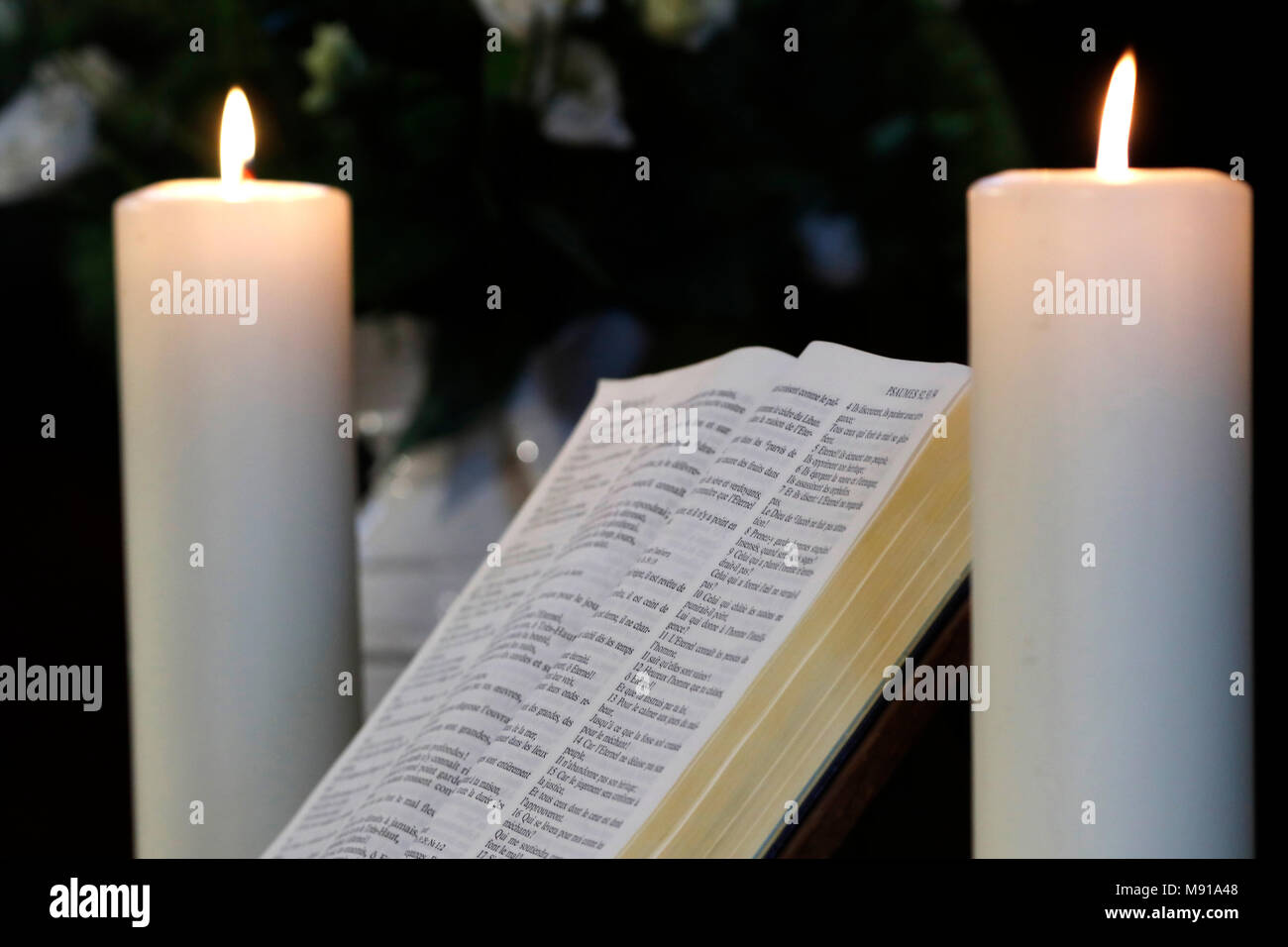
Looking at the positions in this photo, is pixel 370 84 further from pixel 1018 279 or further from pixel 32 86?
pixel 1018 279

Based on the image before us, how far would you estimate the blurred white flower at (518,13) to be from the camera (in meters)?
0.56

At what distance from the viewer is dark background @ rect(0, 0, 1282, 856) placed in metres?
0.61

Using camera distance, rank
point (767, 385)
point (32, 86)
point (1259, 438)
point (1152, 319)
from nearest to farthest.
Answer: point (1152, 319) → point (767, 385) → point (1259, 438) → point (32, 86)

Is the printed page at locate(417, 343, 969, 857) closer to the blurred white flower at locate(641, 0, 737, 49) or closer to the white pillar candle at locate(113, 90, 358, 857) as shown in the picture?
the white pillar candle at locate(113, 90, 358, 857)

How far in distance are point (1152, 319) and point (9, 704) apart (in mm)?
592

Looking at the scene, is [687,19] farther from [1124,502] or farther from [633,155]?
[1124,502]

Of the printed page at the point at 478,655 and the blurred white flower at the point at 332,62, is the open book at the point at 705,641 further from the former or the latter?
the blurred white flower at the point at 332,62

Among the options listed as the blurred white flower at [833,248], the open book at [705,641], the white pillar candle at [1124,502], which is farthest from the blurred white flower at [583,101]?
the white pillar candle at [1124,502]

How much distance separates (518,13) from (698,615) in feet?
0.97

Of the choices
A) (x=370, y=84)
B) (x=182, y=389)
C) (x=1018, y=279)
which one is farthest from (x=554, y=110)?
(x=1018, y=279)

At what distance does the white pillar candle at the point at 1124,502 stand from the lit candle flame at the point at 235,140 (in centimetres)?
26

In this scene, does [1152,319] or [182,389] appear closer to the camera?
[1152,319]

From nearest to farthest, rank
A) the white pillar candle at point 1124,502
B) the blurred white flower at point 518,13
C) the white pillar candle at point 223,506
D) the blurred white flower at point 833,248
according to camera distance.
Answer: the white pillar candle at point 1124,502
the white pillar candle at point 223,506
the blurred white flower at point 518,13
the blurred white flower at point 833,248

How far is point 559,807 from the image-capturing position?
1.16 ft
